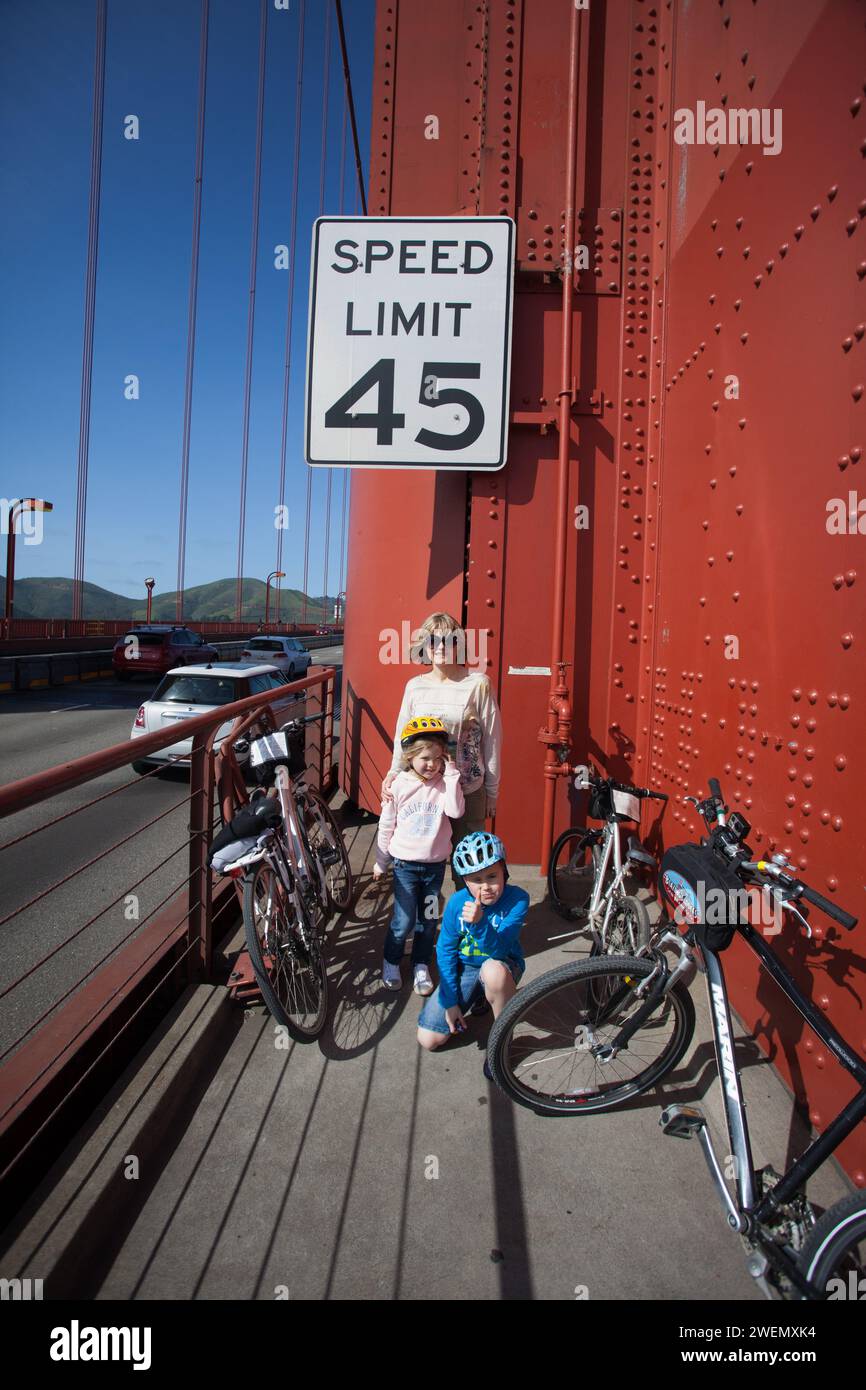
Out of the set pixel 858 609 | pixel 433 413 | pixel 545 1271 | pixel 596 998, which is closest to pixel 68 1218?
pixel 545 1271

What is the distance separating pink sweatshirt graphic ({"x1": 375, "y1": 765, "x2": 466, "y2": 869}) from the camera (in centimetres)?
316

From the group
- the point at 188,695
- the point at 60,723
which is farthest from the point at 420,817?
A: the point at 60,723

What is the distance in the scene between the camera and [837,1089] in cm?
220

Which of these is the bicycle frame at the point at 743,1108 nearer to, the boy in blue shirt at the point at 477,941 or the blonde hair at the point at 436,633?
the boy in blue shirt at the point at 477,941

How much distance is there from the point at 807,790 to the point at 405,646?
10.4 ft

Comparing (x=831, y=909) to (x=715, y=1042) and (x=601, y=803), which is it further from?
(x=601, y=803)

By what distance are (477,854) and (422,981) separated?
96 cm

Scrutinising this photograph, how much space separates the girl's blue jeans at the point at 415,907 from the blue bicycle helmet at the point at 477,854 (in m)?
0.59

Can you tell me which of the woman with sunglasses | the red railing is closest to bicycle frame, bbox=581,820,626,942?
the woman with sunglasses

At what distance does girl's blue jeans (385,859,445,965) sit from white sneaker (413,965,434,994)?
1.4 inches

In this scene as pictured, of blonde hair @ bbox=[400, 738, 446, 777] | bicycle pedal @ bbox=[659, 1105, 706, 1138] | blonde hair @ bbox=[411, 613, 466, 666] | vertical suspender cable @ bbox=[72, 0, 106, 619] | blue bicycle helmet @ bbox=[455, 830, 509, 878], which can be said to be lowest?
bicycle pedal @ bbox=[659, 1105, 706, 1138]

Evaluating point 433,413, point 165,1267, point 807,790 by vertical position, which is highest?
point 433,413

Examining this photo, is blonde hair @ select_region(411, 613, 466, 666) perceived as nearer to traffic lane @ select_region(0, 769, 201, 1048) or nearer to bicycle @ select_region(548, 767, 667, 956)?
bicycle @ select_region(548, 767, 667, 956)

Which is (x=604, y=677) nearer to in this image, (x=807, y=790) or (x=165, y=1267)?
(x=807, y=790)
